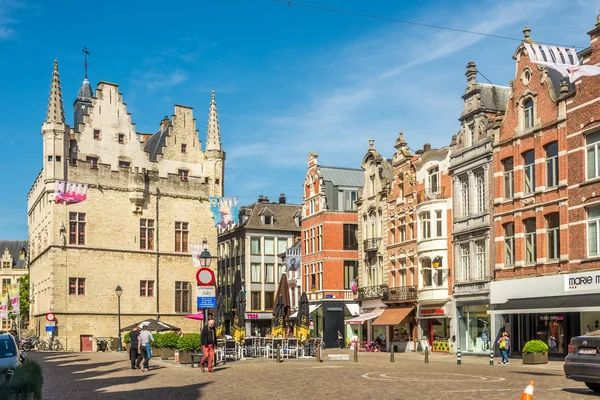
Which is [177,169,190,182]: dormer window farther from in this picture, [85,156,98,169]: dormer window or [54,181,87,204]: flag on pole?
[54,181,87,204]: flag on pole

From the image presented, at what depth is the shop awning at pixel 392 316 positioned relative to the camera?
50500mm

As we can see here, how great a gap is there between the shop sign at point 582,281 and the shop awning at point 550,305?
1.17ft

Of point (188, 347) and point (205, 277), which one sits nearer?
point (205, 277)

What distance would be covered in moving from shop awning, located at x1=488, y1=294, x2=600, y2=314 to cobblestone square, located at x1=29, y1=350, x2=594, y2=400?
693 centimetres

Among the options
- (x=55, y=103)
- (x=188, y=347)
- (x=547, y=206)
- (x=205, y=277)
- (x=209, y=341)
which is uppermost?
(x=55, y=103)

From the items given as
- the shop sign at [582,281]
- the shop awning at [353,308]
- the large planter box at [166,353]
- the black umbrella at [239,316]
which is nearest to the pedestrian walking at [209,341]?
the black umbrella at [239,316]

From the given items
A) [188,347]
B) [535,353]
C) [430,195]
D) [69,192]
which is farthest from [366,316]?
[188,347]

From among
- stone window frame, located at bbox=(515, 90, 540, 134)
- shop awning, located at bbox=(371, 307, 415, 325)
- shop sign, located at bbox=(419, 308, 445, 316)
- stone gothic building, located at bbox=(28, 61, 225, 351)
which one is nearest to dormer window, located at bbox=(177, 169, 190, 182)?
stone gothic building, located at bbox=(28, 61, 225, 351)

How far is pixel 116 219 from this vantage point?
6038 cm

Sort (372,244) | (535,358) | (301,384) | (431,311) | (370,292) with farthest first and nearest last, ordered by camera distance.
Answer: (372,244) < (370,292) < (431,311) < (535,358) < (301,384)

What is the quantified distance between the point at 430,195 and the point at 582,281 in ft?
52.0

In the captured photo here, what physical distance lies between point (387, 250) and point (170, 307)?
60.5 ft

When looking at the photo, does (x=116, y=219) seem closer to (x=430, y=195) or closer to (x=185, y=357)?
(x=430, y=195)

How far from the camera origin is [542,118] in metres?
38.0
